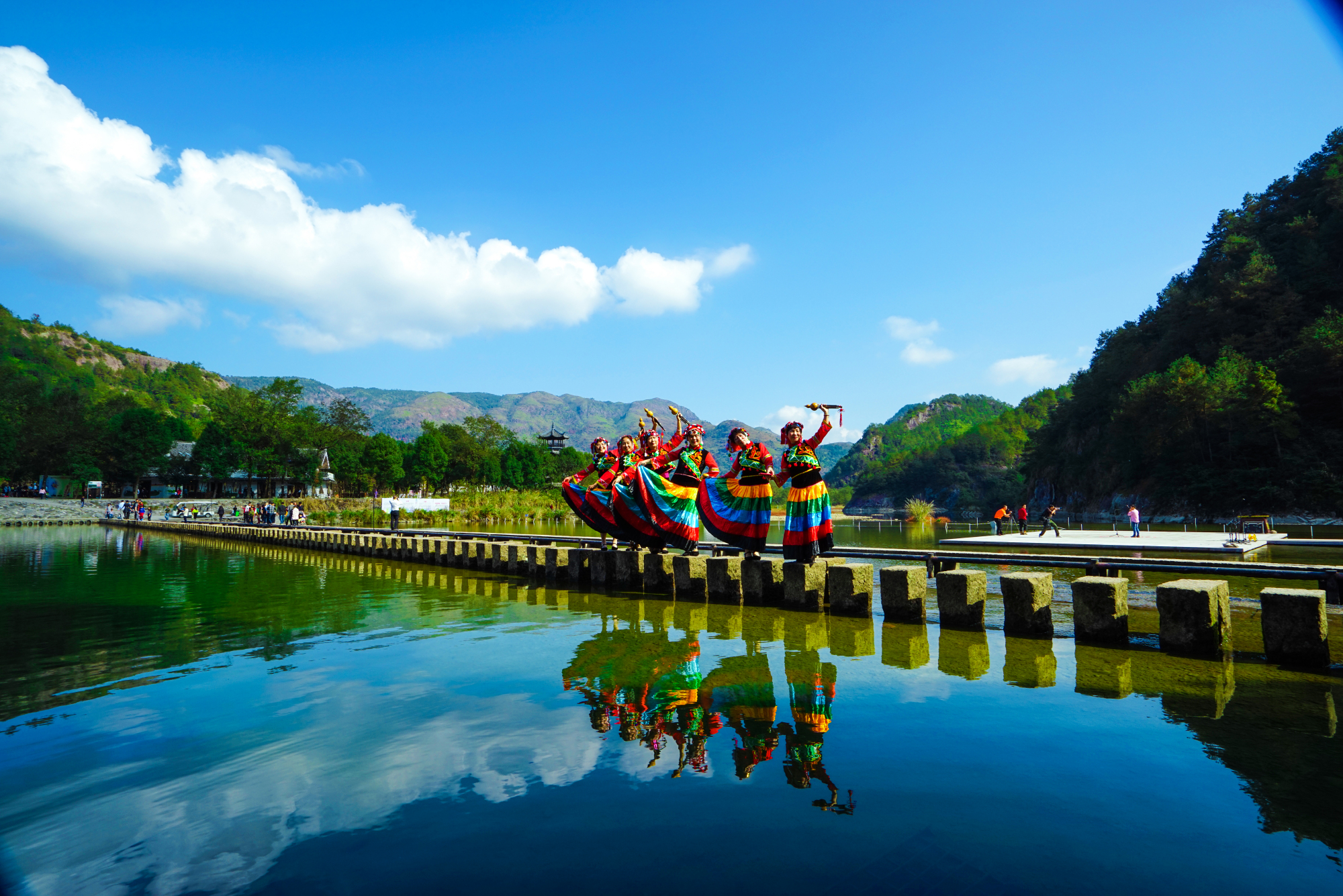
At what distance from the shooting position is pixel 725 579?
12586 millimetres

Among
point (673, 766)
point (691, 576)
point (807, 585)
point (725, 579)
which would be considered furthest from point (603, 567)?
point (673, 766)

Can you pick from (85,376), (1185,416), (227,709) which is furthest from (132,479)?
(1185,416)

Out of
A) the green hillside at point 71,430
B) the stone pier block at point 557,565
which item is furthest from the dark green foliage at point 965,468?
the green hillside at point 71,430

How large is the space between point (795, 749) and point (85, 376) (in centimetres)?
19470

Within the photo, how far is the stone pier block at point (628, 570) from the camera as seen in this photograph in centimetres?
1487

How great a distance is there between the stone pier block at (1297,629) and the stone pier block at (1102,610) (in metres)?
1.33

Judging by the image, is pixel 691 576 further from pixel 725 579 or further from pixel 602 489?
pixel 602 489

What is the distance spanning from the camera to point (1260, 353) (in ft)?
171

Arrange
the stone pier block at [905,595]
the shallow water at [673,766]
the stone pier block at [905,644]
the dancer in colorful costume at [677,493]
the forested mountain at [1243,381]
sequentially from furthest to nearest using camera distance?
the forested mountain at [1243,381] < the dancer in colorful costume at [677,493] < the stone pier block at [905,595] < the stone pier block at [905,644] < the shallow water at [673,766]

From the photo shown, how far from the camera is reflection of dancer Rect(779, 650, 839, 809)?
4.75 meters

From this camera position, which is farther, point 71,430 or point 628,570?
point 71,430

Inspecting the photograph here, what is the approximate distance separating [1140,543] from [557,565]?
19.5m

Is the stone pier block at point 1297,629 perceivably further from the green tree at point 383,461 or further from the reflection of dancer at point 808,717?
the green tree at point 383,461

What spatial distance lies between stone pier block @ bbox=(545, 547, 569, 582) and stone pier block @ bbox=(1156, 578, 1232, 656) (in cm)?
1219
